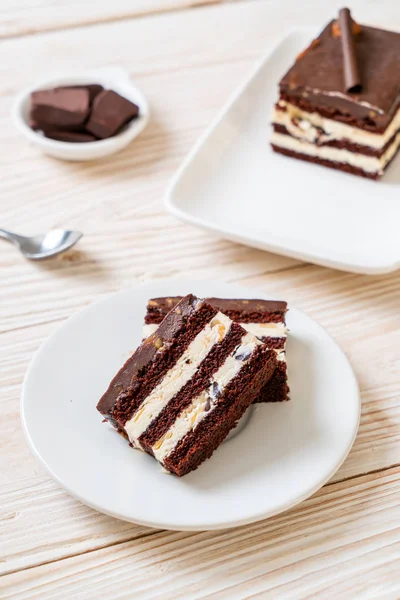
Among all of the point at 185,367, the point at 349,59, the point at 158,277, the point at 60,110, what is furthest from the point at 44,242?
the point at 349,59

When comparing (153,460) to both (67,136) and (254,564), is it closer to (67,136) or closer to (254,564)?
(254,564)

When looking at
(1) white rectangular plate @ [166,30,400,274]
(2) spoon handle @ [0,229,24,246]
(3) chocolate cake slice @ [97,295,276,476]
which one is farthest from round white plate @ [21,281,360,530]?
(2) spoon handle @ [0,229,24,246]

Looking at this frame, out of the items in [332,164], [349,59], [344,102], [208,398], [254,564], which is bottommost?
[254,564]

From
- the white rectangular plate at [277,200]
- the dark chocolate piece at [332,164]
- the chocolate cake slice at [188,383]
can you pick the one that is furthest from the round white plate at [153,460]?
the dark chocolate piece at [332,164]

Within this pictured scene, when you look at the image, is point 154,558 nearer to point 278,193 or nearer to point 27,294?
point 27,294

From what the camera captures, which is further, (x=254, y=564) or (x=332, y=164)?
(x=332, y=164)

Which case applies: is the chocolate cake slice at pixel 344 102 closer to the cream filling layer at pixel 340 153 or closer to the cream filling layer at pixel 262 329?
the cream filling layer at pixel 340 153

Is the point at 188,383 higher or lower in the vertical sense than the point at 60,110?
lower

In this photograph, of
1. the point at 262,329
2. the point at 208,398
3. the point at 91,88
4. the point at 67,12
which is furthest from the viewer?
the point at 67,12
